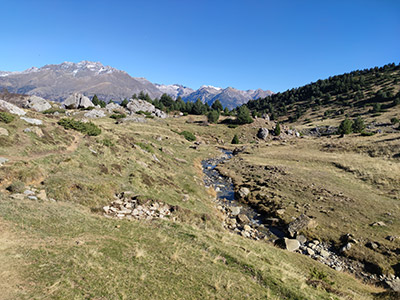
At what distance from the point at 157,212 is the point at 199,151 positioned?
44846mm

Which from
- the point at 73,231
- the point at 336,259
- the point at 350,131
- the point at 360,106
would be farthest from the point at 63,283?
the point at 360,106

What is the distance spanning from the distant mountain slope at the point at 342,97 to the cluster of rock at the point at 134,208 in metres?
108

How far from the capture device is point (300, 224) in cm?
2280

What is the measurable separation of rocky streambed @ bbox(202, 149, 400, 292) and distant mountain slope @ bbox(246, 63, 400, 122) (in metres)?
97.9

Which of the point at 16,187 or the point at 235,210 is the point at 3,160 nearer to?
the point at 16,187

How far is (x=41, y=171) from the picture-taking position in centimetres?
1852

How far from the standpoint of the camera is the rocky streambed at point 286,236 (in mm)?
16378

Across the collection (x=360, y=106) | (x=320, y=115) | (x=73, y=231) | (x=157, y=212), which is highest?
(x=360, y=106)

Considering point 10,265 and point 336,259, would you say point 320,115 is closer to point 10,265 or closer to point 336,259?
point 336,259

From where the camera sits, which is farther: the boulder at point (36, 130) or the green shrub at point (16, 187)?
the boulder at point (36, 130)

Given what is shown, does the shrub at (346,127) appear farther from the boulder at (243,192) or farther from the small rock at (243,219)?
the small rock at (243,219)

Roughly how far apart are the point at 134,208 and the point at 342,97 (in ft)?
555

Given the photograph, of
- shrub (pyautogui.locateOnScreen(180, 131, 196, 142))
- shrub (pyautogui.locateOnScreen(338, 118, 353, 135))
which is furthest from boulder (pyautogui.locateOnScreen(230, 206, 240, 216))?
shrub (pyautogui.locateOnScreen(338, 118, 353, 135))

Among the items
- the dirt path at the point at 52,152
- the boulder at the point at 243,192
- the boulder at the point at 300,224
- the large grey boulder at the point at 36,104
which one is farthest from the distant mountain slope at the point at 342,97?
the dirt path at the point at 52,152
